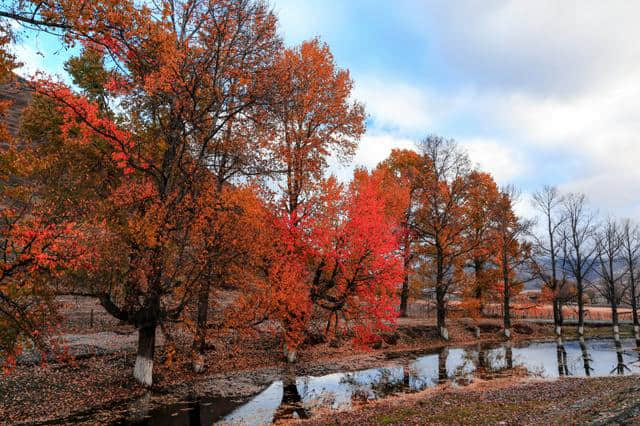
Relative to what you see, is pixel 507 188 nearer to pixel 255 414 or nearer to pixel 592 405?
pixel 592 405

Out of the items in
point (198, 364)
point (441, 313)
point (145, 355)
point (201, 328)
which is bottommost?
point (198, 364)

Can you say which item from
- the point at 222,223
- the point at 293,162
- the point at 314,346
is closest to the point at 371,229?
the point at 293,162

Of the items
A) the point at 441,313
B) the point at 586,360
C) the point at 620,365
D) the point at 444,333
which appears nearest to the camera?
the point at 620,365

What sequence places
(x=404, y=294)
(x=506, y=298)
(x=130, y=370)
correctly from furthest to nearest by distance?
1. (x=404, y=294)
2. (x=506, y=298)
3. (x=130, y=370)

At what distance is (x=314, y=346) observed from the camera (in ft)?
102

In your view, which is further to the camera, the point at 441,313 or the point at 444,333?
the point at 441,313

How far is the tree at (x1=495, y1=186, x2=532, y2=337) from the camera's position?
40.5 m

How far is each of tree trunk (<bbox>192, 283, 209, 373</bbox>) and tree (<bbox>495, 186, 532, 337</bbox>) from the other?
3129 centimetres

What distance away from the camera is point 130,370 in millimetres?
20688

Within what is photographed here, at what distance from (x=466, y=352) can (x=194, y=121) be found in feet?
92.7

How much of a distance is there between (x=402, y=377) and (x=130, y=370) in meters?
15.8

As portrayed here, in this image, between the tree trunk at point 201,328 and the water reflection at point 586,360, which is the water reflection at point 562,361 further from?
the tree trunk at point 201,328

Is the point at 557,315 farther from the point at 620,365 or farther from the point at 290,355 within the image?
the point at 290,355

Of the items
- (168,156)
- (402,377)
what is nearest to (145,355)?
(168,156)
